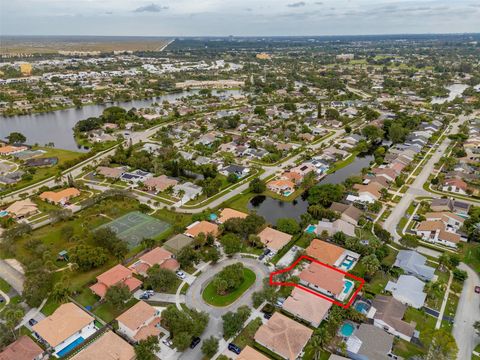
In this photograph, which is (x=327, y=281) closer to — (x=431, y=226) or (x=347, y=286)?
(x=347, y=286)

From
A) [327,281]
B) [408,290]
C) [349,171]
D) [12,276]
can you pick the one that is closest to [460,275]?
[408,290]

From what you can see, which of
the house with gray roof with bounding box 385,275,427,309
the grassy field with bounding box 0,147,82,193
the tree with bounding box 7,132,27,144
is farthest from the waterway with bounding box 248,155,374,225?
the tree with bounding box 7,132,27,144

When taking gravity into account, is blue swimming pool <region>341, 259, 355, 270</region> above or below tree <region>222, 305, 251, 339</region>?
below

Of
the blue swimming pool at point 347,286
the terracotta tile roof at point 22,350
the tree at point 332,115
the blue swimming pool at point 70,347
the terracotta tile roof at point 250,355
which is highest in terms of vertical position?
the tree at point 332,115

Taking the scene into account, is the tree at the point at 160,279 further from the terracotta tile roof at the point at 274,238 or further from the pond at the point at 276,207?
the pond at the point at 276,207

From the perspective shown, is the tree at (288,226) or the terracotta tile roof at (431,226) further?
the tree at (288,226)

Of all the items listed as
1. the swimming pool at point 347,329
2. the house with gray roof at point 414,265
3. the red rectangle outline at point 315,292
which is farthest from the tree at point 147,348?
the house with gray roof at point 414,265

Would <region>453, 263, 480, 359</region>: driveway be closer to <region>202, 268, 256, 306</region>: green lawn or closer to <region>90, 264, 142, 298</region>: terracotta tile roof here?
<region>202, 268, 256, 306</region>: green lawn
